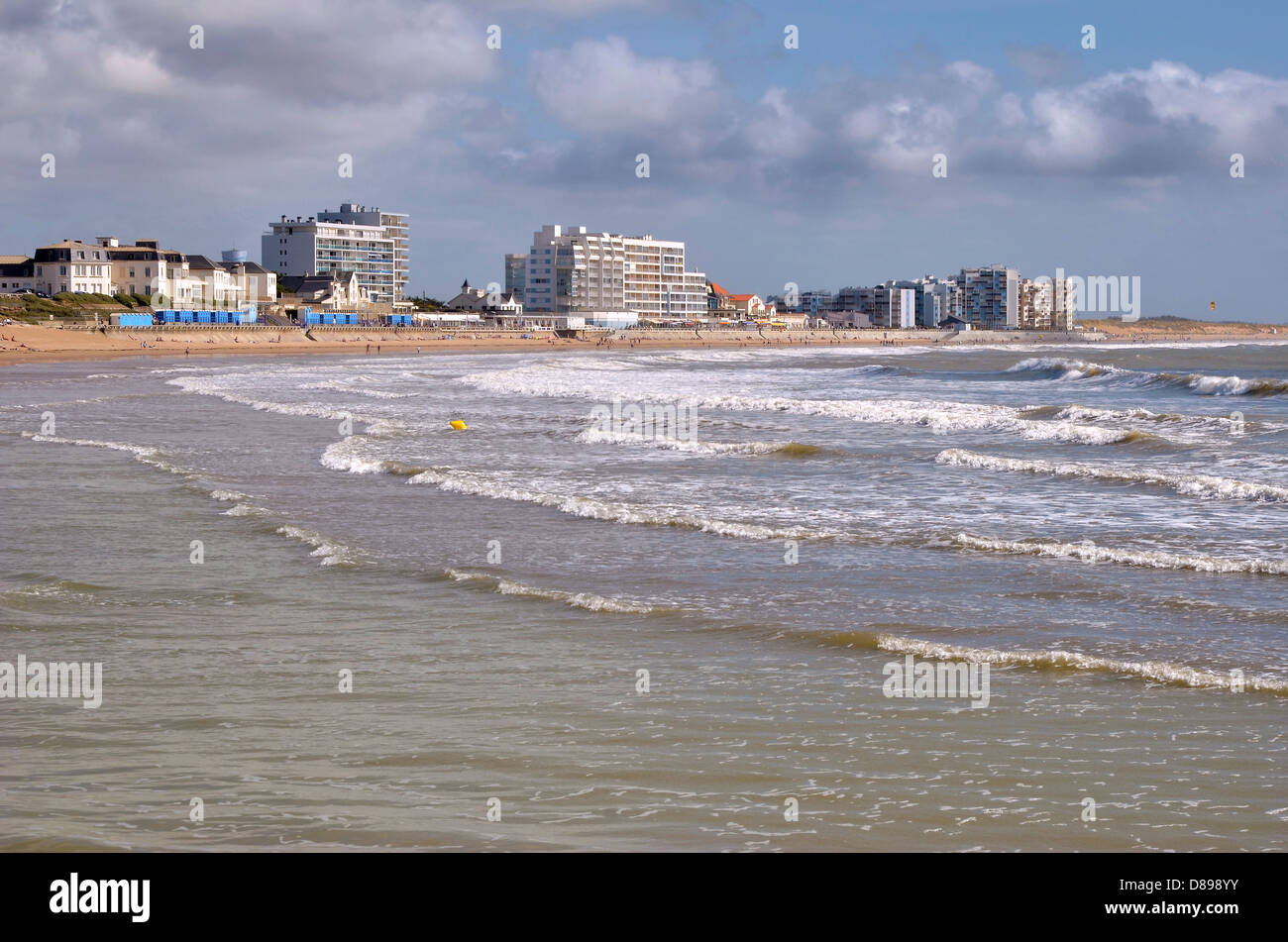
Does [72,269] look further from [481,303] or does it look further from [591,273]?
[591,273]

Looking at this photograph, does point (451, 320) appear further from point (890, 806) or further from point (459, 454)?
point (890, 806)

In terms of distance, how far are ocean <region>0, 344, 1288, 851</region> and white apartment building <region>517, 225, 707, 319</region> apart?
166505 millimetres

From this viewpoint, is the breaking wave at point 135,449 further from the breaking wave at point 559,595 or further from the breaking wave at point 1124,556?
the breaking wave at point 1124,556

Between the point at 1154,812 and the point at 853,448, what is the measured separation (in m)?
17.9

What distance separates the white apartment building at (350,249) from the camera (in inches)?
6284

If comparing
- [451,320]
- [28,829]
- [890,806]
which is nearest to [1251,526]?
[890,806]

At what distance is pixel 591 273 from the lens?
186 meters

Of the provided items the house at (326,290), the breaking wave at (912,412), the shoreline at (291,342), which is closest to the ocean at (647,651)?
the breaking wave at (912,412)

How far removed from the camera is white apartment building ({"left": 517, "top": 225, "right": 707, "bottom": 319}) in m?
186

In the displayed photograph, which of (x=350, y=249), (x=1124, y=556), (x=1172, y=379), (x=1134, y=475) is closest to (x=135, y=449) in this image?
(x=1134, y=475)

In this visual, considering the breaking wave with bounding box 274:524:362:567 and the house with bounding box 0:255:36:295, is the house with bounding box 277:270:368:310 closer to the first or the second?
the house with bounding box 0:255:36:295

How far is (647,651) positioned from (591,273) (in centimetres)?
18061

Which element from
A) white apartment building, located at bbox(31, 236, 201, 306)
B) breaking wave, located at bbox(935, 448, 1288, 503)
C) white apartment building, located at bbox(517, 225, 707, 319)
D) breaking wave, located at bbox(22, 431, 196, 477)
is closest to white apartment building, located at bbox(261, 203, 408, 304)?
white apartment building, located at bbox(517, 225, 707, 319)

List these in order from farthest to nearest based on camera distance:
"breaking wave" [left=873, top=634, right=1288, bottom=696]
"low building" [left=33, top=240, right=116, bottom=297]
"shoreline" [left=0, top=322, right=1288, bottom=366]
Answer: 1. "low building" [left=33, top=240, right=116, bottom=297]
2. "shoreline" [left=0, top=322, right=1288, bottom=366]
3. "breaking wave" [left=873, top=634, right=1288, bottom=696]
